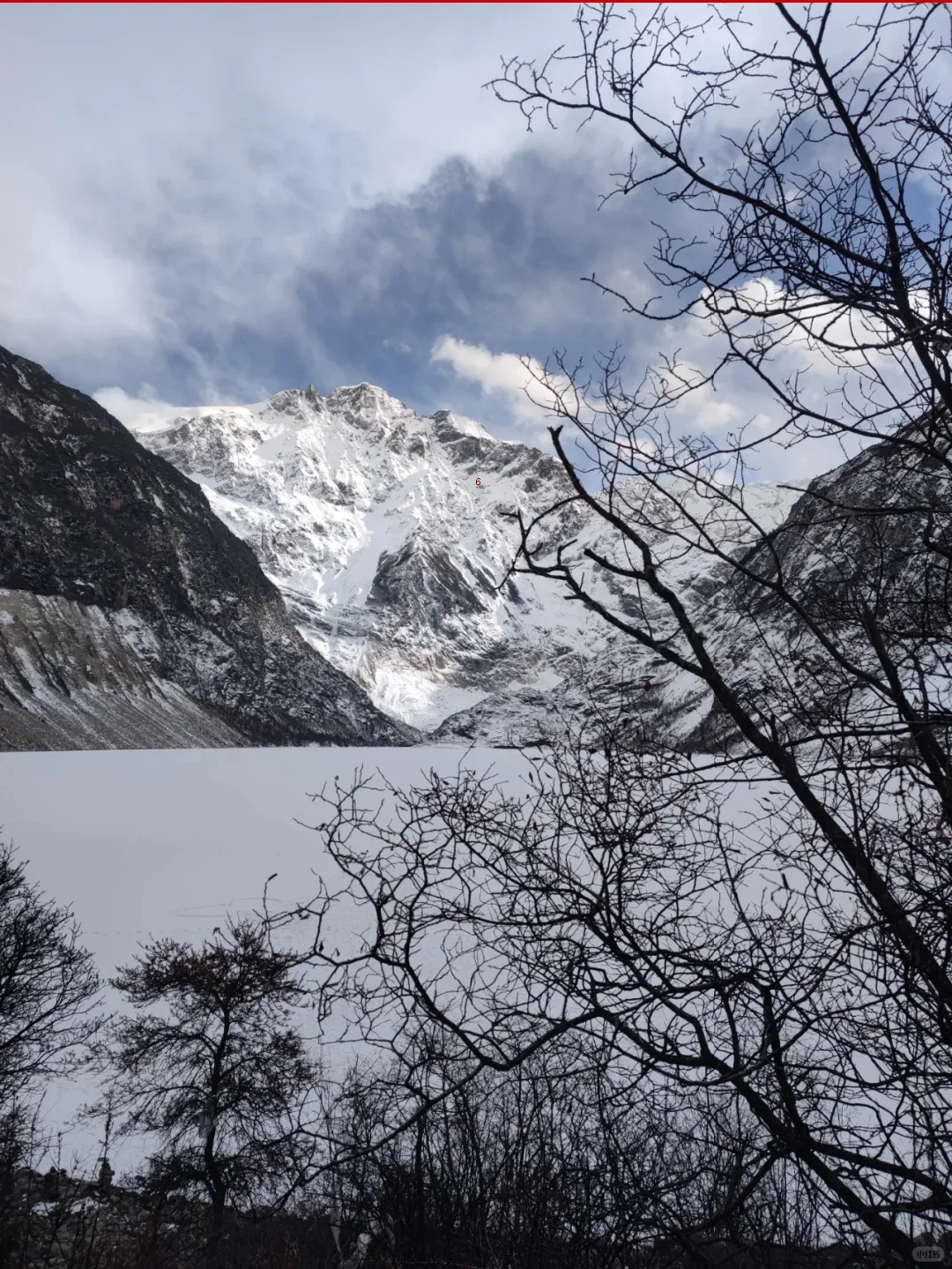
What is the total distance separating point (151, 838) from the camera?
52.0m

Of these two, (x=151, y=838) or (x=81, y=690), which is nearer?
(x=151, y=838)

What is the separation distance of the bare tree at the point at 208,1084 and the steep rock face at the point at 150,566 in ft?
280

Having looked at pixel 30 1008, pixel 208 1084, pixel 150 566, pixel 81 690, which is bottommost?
pixel 208 1084

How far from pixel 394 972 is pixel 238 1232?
14.5m

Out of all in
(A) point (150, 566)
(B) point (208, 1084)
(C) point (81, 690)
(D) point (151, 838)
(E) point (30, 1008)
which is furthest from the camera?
(A) point (150, 566)

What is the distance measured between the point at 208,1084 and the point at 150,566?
104 m

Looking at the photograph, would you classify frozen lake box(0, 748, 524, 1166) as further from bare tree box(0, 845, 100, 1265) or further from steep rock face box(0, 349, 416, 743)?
steep rock face box(0, 349, 416, 743)

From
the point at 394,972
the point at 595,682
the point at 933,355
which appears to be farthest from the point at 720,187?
the point at 394,972

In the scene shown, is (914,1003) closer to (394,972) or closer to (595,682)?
(394,972)

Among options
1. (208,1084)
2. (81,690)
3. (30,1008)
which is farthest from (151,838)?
(81,690)

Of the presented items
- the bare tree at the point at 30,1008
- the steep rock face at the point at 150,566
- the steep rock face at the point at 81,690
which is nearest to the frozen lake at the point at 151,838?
the bare tree at the point at 30,1008

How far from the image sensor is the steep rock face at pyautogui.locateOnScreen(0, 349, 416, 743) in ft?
334

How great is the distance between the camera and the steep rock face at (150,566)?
10175 centimetres

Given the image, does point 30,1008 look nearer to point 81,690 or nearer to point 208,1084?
point 208,1084
